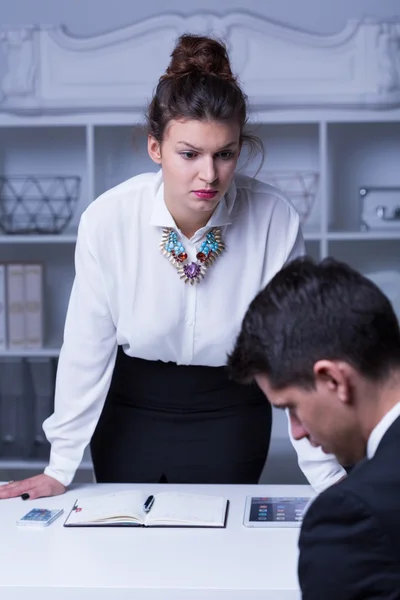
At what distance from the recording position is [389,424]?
3.62 ft

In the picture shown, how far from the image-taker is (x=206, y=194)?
176 centimetres

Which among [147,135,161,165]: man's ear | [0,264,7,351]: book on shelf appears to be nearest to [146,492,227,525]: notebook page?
[147,135,161,165]: man's ear

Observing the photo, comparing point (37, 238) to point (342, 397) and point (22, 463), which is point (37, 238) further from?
point (342, 397)

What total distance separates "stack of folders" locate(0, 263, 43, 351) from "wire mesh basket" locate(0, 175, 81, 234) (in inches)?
6.1

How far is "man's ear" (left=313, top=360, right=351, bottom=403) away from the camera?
107cm

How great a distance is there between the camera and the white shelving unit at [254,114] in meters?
3.24

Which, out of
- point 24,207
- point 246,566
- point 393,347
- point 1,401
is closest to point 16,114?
point 24,207

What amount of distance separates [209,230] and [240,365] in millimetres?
794

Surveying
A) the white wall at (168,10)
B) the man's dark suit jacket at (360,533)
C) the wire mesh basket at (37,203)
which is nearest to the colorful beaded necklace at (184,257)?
the man's dark suit jacket at (360,533)

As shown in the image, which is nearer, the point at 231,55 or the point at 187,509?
the point at 187,509

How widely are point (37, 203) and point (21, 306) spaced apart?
39cm

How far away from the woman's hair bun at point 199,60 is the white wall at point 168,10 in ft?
5.35

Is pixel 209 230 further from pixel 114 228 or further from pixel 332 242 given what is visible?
pixel 332 242

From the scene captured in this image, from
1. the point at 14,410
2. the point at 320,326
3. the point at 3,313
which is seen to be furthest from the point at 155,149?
the point at 14,410
